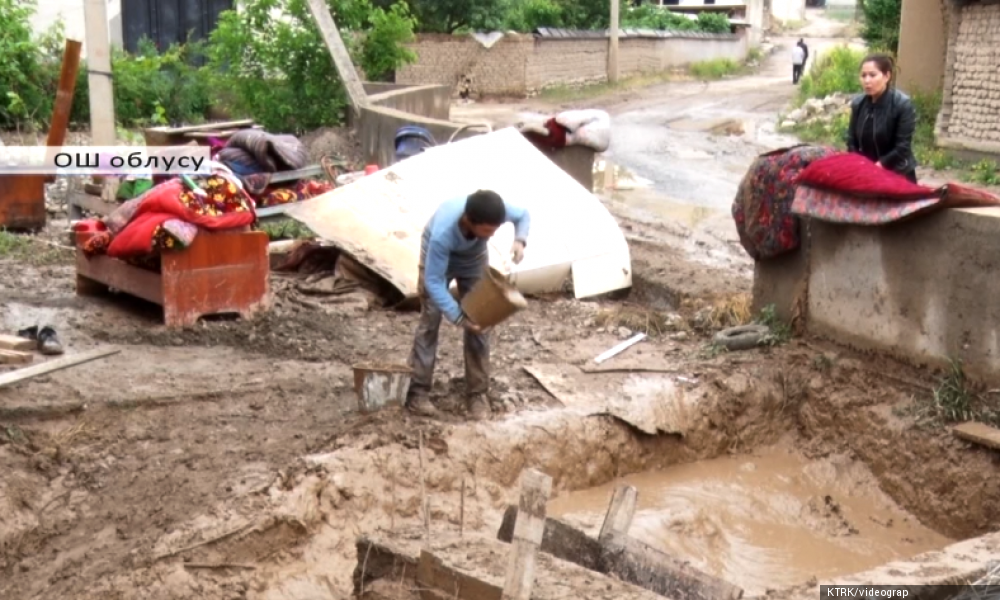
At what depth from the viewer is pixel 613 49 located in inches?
1251

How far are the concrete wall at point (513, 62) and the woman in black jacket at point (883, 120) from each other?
71.6 feet

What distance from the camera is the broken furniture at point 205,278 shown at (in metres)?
7.30

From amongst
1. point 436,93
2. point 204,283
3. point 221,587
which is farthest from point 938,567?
point 436,93

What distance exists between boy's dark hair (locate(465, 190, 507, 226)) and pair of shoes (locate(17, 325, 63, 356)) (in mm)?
2878

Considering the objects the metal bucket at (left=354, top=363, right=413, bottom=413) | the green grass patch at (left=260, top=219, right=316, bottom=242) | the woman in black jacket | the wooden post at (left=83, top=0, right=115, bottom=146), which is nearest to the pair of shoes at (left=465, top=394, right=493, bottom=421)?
the metal bucket at (left=354, top=363, right=413, bottom=413)

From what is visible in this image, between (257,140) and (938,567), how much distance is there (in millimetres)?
7147

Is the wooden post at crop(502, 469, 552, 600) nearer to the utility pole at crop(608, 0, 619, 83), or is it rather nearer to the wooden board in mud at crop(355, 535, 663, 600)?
the wooden board in mud at crop(355, 535, 663, 600)

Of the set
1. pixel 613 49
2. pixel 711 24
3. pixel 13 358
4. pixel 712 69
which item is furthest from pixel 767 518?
pixel 711 24

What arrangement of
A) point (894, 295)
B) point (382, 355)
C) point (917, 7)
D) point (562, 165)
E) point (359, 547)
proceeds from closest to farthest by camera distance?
1. point (359, 547)
2. point (894, 295)
3. point (382, 355)
4. point (562, 165)
5. point (917, 7)

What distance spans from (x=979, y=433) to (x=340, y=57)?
9617 mm

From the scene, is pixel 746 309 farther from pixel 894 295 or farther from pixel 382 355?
pixel 382 355

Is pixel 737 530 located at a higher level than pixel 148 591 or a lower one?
lower

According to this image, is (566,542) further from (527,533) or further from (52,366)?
(52,366)

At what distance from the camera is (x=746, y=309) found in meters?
7.97
